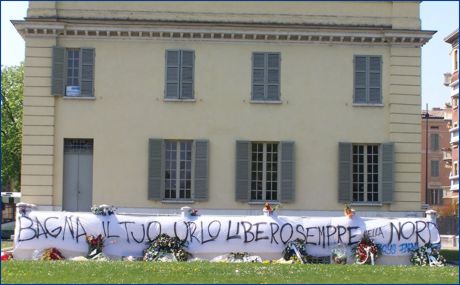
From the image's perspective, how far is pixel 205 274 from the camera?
16344 mm

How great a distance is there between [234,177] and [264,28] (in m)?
5.32

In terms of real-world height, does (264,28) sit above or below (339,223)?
above

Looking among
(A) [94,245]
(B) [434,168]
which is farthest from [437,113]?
(A) [94,245]

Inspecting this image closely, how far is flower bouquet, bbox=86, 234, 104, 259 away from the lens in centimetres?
2178

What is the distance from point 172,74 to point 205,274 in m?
12.4

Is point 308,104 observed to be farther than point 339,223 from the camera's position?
Yes

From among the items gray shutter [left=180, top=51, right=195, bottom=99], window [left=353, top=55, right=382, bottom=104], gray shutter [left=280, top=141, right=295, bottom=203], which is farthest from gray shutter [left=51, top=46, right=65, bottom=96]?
window [left=353, top=55, right=382, bottom=104]

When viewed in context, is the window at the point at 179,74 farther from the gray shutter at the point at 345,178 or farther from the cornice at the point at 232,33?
the gray shutter at the point at 345,178

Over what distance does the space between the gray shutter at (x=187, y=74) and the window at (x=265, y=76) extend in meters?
2.18

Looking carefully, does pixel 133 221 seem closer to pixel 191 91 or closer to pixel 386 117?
pixel 191 91

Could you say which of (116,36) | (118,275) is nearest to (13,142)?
(116,36)

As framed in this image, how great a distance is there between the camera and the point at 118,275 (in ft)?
51.6

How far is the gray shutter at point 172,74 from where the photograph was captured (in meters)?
27.5

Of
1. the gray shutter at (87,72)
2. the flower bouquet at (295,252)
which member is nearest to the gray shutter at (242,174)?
the flower bouquet at (295,252)
